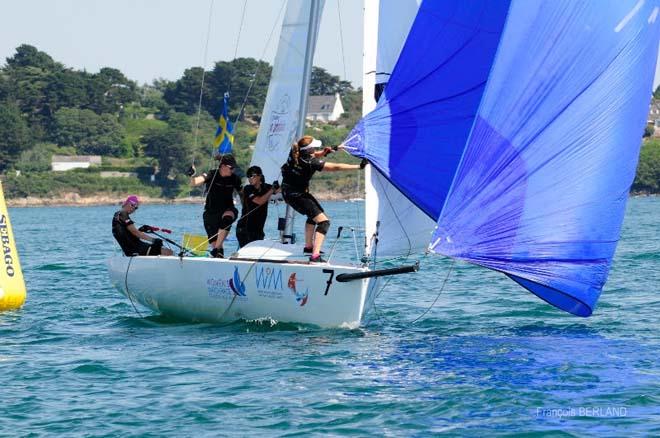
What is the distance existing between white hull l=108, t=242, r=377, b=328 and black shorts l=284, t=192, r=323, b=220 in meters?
0.47

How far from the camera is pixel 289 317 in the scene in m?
12.1

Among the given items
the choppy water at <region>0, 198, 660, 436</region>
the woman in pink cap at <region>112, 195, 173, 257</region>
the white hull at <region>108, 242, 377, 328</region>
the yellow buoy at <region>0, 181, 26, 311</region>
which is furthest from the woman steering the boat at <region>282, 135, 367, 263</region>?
the yellow buoy at <region>0, 181, 26, 311</region>

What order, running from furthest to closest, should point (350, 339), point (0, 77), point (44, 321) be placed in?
point (0, 77), point (44, 321), point (350, 339)

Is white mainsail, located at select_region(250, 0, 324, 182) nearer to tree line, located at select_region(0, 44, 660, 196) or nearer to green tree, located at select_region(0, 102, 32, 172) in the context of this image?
tree line, located at select_region(0, 44, 660, 196)

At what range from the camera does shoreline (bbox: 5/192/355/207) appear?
10088 cm

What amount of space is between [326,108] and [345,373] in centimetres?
13159

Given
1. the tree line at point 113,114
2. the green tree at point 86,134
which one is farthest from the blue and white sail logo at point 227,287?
the green tree at point 86,134

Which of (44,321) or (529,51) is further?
(44,321)

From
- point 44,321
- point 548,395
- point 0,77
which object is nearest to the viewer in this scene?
point 548,395

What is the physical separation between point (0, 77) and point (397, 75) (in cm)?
11734

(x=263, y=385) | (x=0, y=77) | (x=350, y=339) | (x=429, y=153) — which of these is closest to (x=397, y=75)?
(x=429, y=153)

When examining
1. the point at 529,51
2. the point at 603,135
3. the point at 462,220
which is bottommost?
the point at 462,220

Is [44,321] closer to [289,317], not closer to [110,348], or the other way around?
[110,348]

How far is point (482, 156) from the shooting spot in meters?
10.4
